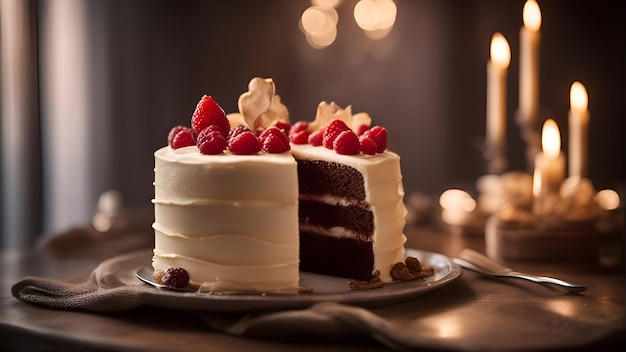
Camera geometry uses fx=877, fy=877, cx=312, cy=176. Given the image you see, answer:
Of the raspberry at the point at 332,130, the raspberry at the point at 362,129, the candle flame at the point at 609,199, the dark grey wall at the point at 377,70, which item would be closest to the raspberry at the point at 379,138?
the raspberry at the point at 332,130

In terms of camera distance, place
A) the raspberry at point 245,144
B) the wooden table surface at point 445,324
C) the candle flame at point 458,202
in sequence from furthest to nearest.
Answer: the candle flame at point 458,202 < the raspberry at point 245,144 < the wooden table surface at point 445,324

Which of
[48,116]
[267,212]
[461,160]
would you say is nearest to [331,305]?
[267,212]

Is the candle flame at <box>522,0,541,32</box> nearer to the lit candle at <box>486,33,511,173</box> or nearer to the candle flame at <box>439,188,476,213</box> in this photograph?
the lit candle at <box>486,33,511,173</box>

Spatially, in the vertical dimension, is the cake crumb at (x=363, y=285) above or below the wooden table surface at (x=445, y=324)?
above

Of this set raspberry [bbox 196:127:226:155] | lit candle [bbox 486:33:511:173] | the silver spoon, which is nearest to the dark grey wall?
lit candle [bbox 486:33:511:173]

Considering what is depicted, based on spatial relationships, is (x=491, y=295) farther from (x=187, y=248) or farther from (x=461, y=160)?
(x=461, y=160)

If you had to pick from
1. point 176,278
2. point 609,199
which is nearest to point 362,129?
point 176,278

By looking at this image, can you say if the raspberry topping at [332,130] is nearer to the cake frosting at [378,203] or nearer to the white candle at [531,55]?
the cake frosting at [378,203]
